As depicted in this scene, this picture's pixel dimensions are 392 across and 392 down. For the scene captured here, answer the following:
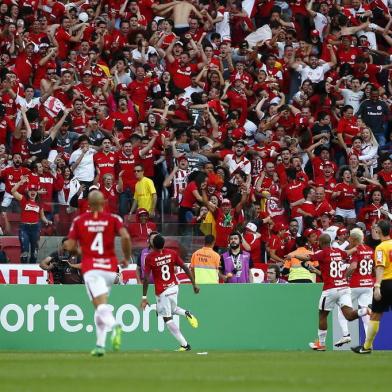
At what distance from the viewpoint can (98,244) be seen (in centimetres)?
1806

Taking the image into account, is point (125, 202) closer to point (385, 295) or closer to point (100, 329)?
point (385, 295)

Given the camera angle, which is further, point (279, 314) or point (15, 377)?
point (279, 314)

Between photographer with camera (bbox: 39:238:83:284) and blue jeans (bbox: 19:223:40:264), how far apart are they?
0.46 m

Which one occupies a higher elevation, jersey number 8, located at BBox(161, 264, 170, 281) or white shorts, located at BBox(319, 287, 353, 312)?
jersey number 8, located at BBox(161, 264, 170, 281)

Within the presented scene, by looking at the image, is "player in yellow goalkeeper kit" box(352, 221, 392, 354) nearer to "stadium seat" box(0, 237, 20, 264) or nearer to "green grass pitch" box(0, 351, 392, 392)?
"green grass pitch" box(0, 351, 392, 392)

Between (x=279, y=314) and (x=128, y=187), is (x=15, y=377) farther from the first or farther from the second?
(x=128, y=187)

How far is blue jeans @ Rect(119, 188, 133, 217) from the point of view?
91.2 feet

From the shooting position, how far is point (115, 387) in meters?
14.9

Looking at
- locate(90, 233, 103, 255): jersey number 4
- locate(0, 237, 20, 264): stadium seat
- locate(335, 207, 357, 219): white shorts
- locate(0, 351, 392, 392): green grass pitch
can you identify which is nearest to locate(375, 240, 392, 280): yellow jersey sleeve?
locate(0, 351, 392, 392): green grass pitch

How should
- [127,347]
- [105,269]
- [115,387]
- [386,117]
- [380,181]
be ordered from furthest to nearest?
1. [386,117]
2. [380,181]
3. [127,347]
4. [105,269]
5. [115,387]

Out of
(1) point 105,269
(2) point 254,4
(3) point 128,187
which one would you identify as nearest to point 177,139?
(3) point 128,187

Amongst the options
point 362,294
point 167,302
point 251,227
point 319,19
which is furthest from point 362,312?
Result: point 319,19

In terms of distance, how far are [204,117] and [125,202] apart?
12.6ft

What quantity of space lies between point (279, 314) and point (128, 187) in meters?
4.78
